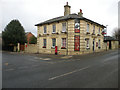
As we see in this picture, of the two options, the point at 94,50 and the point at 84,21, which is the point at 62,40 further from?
the point at 94,50

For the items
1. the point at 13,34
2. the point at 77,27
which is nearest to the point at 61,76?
the point at 77,27

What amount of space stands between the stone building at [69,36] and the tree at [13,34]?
33.1ft

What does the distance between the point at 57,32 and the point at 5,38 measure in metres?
19.5

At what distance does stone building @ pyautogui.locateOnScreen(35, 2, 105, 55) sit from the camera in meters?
17.3

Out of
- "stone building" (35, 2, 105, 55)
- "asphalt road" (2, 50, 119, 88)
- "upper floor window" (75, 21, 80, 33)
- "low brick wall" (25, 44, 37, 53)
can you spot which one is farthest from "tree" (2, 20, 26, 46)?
"asphalt road" (2, 50, 119, 88)

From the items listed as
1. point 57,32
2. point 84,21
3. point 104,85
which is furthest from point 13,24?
point 104,85

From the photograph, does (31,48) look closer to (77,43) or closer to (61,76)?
(77,43)

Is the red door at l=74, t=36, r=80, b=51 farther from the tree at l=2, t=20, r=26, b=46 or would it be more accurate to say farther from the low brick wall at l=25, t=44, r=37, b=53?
the tree at l=2, t=20, r=26, b=46

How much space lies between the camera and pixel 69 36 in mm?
17469

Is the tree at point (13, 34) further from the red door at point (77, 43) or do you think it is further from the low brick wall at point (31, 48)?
the red door at point (77, 43)

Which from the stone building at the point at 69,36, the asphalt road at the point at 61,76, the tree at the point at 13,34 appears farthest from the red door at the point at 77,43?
the tree at the point at 13,34

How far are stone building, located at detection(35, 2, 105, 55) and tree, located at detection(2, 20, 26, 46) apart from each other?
10095 millimetres

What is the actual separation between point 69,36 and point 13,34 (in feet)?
64.1

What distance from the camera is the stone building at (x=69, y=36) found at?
1728 centimetres
